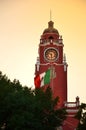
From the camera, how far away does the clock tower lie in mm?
80312

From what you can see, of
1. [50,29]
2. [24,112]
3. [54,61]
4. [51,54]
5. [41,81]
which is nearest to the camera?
[24,112]

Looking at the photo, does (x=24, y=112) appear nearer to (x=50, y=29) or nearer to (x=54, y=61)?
(x=54, y=61)

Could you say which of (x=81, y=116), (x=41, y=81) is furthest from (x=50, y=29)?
(x=81, y=116)

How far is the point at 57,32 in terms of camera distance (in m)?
86.2

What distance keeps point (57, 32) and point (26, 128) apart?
4056 centimetres

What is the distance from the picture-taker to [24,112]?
157 feet

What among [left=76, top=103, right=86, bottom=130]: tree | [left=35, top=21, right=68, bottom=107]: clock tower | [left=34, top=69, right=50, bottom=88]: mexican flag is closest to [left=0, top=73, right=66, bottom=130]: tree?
[left=76, top=103, right=86, bottom=130]: tree

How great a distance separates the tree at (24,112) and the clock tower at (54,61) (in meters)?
26.5

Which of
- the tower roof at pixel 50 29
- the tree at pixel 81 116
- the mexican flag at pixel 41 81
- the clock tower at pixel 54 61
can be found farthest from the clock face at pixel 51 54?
the tree at pixel 81 116

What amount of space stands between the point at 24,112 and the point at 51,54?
35.7 meters

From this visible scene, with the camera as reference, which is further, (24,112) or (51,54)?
(51,54)

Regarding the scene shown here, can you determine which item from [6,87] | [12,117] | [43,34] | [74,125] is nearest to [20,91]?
[6,87]

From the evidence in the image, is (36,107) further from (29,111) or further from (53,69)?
(53,69)

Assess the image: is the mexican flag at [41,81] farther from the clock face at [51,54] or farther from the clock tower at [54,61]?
the clock face at [51,54]
